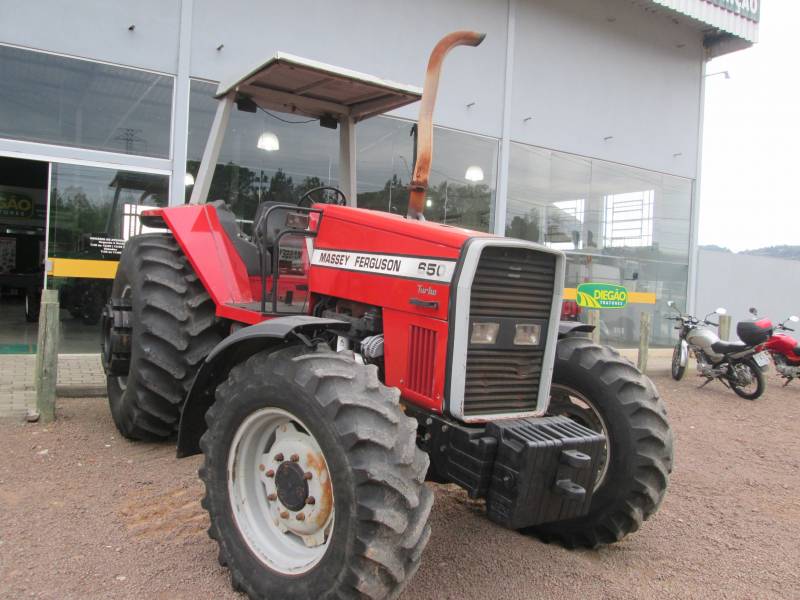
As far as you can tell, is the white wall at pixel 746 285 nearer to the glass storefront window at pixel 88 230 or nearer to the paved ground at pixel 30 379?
the glass storefront window at pixel 88 230

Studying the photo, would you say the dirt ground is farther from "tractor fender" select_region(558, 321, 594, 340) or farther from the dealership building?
the dealership building

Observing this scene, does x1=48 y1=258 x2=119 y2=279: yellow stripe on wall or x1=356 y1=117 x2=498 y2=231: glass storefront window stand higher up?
x1=356 y1=117 x2=498 y2=231: glass storefront window

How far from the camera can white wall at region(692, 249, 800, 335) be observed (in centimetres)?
1484

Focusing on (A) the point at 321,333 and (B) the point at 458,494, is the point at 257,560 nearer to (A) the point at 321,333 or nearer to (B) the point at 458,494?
(A) the point at 321,333

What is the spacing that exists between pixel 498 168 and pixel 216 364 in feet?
27.5

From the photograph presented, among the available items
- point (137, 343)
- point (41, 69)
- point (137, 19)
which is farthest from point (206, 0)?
point (137, 343)

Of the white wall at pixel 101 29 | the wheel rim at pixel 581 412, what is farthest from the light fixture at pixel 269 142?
the wheel rim at pixel 581 412

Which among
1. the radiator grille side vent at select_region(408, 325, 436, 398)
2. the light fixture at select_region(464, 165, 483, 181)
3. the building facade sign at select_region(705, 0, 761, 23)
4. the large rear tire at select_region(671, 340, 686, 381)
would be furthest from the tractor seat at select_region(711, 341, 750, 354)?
the radiator grille side vent at select_region(408, 325, 436, 398)

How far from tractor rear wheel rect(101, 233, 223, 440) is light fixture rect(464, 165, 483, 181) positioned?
261 inches

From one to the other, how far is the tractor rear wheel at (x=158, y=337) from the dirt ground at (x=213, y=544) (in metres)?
0.34

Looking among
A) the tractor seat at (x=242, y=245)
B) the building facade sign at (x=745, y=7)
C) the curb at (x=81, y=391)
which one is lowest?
the curb at (x=81, y=391)


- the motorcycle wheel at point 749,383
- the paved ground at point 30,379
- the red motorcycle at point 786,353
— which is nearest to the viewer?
the paved ground at point 30,379

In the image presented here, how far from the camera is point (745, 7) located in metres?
12.6

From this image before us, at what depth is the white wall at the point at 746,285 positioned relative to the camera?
48.7ft
